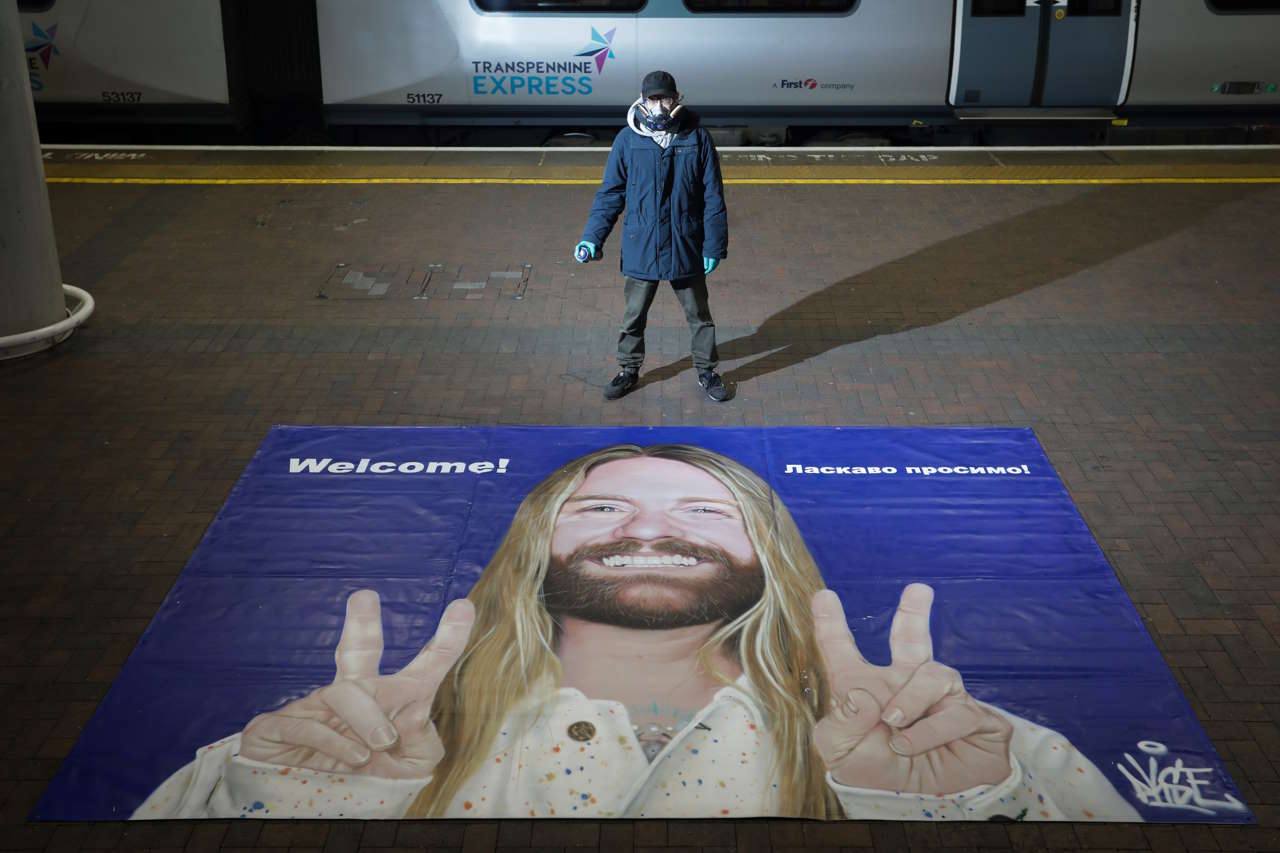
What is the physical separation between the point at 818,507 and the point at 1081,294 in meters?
3.48

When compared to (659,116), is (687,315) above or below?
below

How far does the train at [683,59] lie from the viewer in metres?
10.7

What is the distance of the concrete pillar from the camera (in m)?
6.72

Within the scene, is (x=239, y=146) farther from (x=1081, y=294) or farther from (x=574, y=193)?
(x=1081, y=294)

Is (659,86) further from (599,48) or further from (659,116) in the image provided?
(599,48)

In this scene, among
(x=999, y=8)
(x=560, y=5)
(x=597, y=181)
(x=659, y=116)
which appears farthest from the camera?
(x=999, y=8)

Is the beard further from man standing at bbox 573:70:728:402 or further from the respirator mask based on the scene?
the respirator mask

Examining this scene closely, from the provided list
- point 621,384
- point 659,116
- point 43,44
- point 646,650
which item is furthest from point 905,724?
point 43,44

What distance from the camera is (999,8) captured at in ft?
35.3

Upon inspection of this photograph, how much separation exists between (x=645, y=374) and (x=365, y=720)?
3.11m

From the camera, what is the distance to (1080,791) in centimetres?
407

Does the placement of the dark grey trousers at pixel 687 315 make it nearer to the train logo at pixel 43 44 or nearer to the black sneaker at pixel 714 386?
the black sneaker at pixel 714 386

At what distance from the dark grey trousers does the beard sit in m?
1.58
